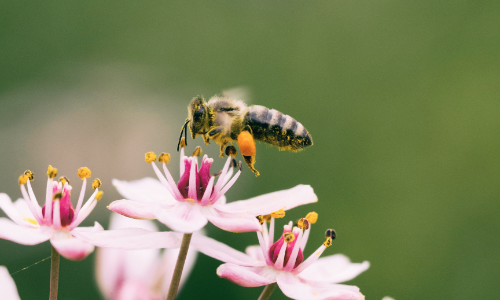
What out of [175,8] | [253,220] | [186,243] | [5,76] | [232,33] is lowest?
[186,243]

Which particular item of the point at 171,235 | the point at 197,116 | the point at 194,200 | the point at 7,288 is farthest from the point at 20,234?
the point at 197,116

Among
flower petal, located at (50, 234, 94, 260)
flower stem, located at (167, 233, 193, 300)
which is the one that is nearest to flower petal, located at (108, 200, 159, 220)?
flower stem, located at (167, 233, 193, 300)

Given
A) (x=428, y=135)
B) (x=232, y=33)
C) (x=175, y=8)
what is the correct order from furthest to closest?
(x=175, y=8) < (x=232, y=33) < (x=428, y=135)

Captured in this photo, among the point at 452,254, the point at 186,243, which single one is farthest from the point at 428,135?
the point at 186,243

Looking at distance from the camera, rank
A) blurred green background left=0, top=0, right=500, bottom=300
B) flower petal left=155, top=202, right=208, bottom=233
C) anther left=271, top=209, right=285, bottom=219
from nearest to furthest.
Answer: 1. flower petal left=155, top=202, right=208, bottom=233
2. anther left=271, top=209, right=285, bottom=219
3. blurred green background left=0, top=0, right=500, bottom=300

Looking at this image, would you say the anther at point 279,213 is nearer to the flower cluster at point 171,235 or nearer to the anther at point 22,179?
the flower cluster at point 171,235

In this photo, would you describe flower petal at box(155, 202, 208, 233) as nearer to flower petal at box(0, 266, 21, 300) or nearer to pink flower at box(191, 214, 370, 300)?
pink flower at box(191, 214, 370, 300)

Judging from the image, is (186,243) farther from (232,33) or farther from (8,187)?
(232,33)

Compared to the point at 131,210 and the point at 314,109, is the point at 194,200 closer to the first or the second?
the point at 131,210
